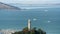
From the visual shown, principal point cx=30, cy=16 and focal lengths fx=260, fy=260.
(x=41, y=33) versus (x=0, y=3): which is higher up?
(x=0, y=3)

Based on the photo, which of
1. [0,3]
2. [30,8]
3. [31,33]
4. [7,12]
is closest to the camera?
[31,33]

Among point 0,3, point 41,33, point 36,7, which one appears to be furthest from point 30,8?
point 41,33

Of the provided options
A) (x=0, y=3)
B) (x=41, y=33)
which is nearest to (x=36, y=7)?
(x=0, y=3)

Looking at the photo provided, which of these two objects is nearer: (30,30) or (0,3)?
(30,30)

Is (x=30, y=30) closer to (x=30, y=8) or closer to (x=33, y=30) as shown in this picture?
(x=33, y=30)

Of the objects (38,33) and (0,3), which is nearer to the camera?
(38,33)

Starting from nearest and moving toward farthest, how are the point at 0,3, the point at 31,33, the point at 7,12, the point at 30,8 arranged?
the point at 31,33
the point at 0,3
the point at 7,12
the point at 30,8

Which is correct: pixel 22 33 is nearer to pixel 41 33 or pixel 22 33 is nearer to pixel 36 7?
pixel 41 33

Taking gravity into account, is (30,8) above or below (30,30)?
above
